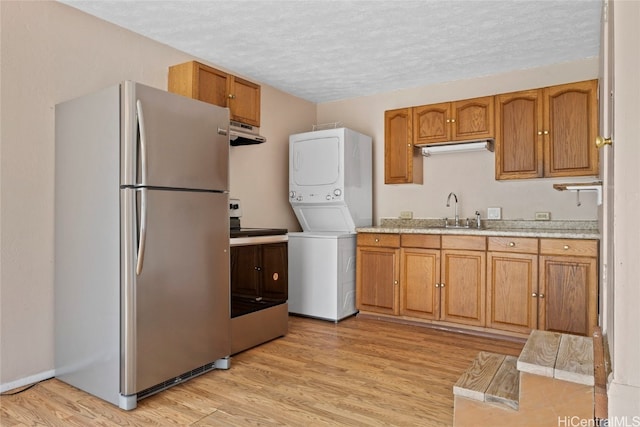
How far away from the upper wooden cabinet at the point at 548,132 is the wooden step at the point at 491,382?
6.99 ft

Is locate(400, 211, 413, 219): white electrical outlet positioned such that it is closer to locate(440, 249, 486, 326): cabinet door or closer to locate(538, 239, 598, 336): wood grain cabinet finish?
locate(440, 249, 486, 326): cabinet door

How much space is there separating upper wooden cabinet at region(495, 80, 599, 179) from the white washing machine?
1.60m

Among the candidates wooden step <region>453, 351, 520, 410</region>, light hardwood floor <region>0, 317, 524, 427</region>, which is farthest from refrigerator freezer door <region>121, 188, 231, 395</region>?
wooden step <region>453, 351, 520, 410</region>

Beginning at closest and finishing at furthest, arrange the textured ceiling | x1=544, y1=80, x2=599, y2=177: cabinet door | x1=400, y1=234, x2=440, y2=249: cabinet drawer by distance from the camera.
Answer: the textured ceiling < x1=544, y1=80, x2=599, y2=177: cabinet door < x1=400, y1=234, x2=440, y2=249: cabinet drawer

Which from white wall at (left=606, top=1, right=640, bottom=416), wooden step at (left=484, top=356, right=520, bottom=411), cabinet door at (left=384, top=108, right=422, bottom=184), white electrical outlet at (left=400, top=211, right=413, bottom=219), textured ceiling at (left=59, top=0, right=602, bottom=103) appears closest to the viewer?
white wall at (left=606, top=1, right=640, bottom=416)

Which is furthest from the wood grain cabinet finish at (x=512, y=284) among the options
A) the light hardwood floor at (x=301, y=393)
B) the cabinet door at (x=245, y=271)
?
the cabinet door at (x=245, y=271)

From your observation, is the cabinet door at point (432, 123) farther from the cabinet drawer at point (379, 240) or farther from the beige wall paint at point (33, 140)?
the beige wall paint at point (33, 140)

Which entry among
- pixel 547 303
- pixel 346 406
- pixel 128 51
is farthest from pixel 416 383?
pixel 128 51

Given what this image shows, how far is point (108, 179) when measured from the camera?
2.31 meters

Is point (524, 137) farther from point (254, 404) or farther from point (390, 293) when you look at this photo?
point (254, 404)

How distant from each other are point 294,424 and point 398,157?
9.76ft

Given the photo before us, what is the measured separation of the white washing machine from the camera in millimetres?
4070

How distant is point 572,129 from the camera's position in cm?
353

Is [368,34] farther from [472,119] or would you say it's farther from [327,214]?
[327,214]
